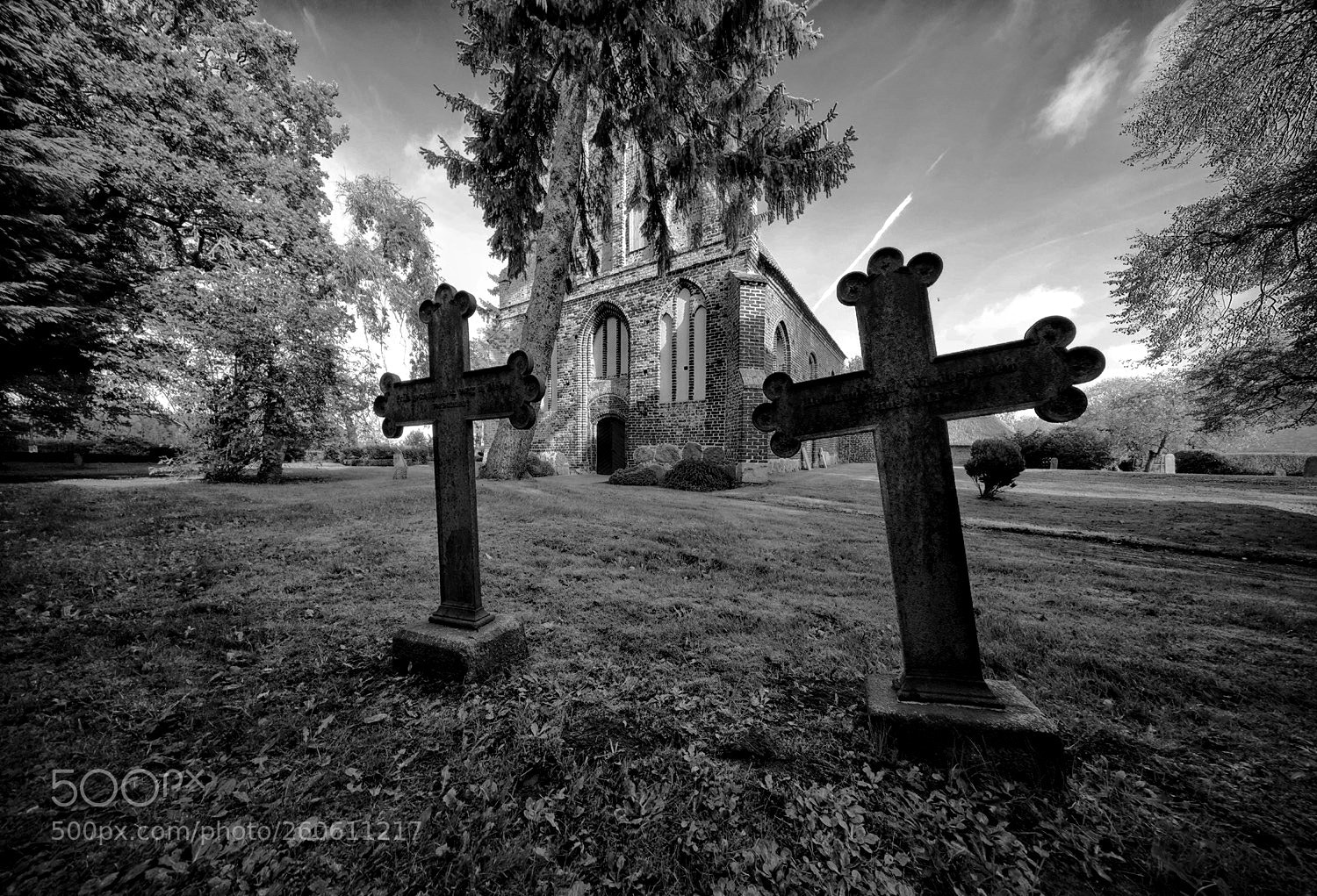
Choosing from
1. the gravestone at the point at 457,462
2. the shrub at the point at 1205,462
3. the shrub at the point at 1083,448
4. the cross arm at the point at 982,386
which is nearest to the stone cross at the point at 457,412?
the gravestone at the point at 457,462

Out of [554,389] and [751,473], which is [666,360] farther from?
[751,473]

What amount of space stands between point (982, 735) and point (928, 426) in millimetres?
1219

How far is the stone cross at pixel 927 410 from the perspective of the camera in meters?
1.86

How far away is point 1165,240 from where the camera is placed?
7637mm

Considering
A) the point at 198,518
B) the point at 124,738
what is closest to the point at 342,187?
the point at 198,518

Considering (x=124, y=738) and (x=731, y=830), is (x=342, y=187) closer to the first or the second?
(x=124, y=738)

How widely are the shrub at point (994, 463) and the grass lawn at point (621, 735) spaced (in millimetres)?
4287

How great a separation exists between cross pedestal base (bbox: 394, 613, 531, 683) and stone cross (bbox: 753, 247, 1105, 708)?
6.37 feet

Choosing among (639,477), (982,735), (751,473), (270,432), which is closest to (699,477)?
(639,477)

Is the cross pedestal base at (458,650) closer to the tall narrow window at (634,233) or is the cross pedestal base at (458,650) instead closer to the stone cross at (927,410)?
the stone cross at (927,410)

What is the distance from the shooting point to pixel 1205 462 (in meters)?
17.0

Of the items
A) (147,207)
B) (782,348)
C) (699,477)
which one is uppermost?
(147,207)

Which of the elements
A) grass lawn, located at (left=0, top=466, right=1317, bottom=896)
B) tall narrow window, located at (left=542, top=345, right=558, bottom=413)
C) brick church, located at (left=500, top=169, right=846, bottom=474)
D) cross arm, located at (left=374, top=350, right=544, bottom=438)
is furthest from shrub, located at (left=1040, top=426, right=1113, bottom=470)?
cross arm, located at (left=374, top=350, right=544, bottom=438)

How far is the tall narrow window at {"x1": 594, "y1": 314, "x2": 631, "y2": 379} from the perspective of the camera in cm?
1595
